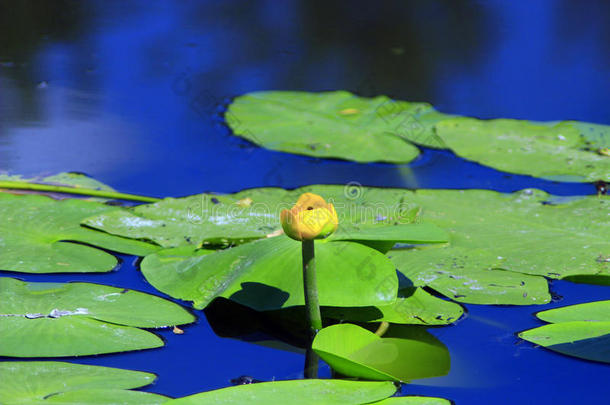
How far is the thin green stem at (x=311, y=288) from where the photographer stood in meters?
0.99

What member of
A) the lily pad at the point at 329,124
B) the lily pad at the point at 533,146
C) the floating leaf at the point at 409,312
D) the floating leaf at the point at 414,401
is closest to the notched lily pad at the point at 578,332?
the floating leaf at the point at 409,312

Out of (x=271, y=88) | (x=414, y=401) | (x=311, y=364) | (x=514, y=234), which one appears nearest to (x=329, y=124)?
(x=271, y=88)

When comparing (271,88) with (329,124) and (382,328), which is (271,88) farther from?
(382,328)

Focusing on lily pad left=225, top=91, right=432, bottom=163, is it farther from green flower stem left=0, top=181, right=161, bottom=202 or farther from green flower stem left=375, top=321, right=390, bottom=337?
green flower stem left=375, top=321, right=390, bottom=337

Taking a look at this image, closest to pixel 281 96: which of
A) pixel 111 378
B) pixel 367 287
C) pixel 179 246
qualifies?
pixel 179 246

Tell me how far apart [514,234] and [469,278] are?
0.23 m

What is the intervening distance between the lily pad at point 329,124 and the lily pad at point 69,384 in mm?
1179

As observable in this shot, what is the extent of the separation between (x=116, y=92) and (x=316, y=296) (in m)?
1.81

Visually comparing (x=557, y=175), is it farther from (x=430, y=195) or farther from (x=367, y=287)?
(x=367, y=287)

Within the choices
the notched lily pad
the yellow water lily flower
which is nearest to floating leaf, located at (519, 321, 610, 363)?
the notched lily pad

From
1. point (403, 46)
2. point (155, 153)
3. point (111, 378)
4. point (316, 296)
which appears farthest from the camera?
point (403, 46)

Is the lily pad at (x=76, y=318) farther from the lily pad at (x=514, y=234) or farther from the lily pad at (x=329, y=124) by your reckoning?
the lily pad at (x=329, y=124)

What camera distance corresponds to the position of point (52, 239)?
4.50 ft

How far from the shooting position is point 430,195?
5.31ft
